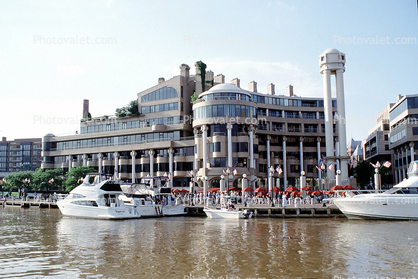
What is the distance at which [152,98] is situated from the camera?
8356cm

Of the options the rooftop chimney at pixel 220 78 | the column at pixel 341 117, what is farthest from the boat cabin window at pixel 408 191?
the rooftop chimney at pixel 220 78

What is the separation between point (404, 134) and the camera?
76125 mm

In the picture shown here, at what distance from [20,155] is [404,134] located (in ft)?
483

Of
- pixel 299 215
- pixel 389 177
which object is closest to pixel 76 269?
pixel 299 215

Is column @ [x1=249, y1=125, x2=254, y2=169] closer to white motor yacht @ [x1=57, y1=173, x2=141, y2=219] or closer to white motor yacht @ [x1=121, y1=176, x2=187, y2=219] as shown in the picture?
white motor yacht @ [x1=121, y1=176, x2=187, y2=219]

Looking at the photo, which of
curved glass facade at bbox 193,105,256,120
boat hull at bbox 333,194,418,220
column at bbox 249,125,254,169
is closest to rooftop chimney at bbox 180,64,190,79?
curved glass facade at bbox 193,105,256,120

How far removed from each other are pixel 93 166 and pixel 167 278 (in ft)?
251

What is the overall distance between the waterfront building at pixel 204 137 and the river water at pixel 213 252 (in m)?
37.3

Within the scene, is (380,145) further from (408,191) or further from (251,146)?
(408,191)

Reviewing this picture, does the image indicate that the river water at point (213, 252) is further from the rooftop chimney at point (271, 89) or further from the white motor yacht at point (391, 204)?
the rooftop chimney at point (271, 89)

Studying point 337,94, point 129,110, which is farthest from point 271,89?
point 129,110

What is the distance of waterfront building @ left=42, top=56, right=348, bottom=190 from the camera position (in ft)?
223

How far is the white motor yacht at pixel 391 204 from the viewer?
35406 millimetres

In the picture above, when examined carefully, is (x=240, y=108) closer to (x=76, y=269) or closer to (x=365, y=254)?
(x=365, y=254)
